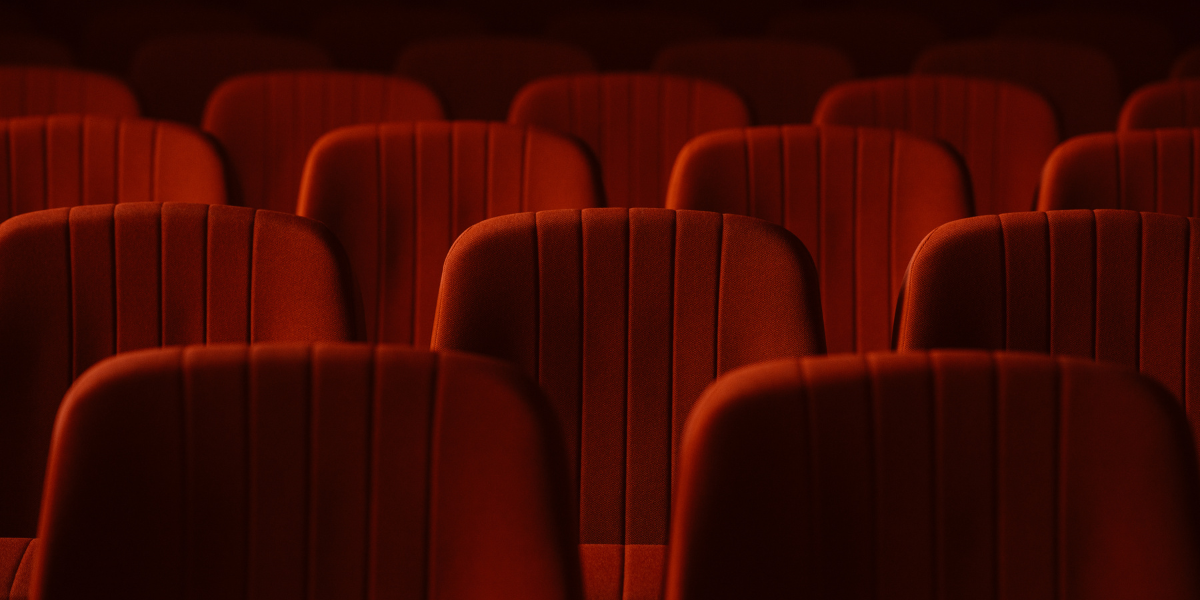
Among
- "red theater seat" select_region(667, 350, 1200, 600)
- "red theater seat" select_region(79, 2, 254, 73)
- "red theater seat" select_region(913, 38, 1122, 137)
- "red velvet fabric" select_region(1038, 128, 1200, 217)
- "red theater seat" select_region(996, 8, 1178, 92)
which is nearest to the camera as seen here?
"red theater seat" select_region(667, 350, 1200, 600)

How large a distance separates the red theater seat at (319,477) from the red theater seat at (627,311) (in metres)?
0.34

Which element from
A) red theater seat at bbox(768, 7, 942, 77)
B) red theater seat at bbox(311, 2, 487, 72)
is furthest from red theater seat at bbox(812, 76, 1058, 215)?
red theater seat at bbox(311, 2, 487, 72)

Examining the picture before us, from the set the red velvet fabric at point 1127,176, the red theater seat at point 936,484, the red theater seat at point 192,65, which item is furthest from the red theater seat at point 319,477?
the red theater seat at point 192,65

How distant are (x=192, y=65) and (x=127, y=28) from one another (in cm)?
79

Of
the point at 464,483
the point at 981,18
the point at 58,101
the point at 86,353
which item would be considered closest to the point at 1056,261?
the point at 464,483

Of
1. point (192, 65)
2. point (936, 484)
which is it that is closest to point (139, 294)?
point (936, 484)

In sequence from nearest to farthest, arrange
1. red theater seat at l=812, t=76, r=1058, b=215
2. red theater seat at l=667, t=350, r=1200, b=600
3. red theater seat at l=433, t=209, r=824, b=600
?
red theater seat at l=667, t=350, r=1200, b=600 < red theater seat at l=433, t=209, r=824, b=600 < red theater seat at l=812, t=76, r=1058, b=215

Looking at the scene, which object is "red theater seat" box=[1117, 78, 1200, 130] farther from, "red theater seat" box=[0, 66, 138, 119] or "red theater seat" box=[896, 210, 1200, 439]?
"red theater seat" box=[0, 66, 138, 119]

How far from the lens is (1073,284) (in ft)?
3.85

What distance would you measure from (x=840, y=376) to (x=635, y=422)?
0.43 metres

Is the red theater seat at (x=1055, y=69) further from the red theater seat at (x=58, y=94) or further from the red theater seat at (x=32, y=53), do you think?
the red theater seat at (x=32, y=53)

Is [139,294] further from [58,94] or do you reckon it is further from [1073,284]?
[58,94]

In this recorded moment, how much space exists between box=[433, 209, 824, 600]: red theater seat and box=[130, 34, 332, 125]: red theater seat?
1.70m

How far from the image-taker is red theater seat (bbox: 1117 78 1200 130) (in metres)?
1.98
